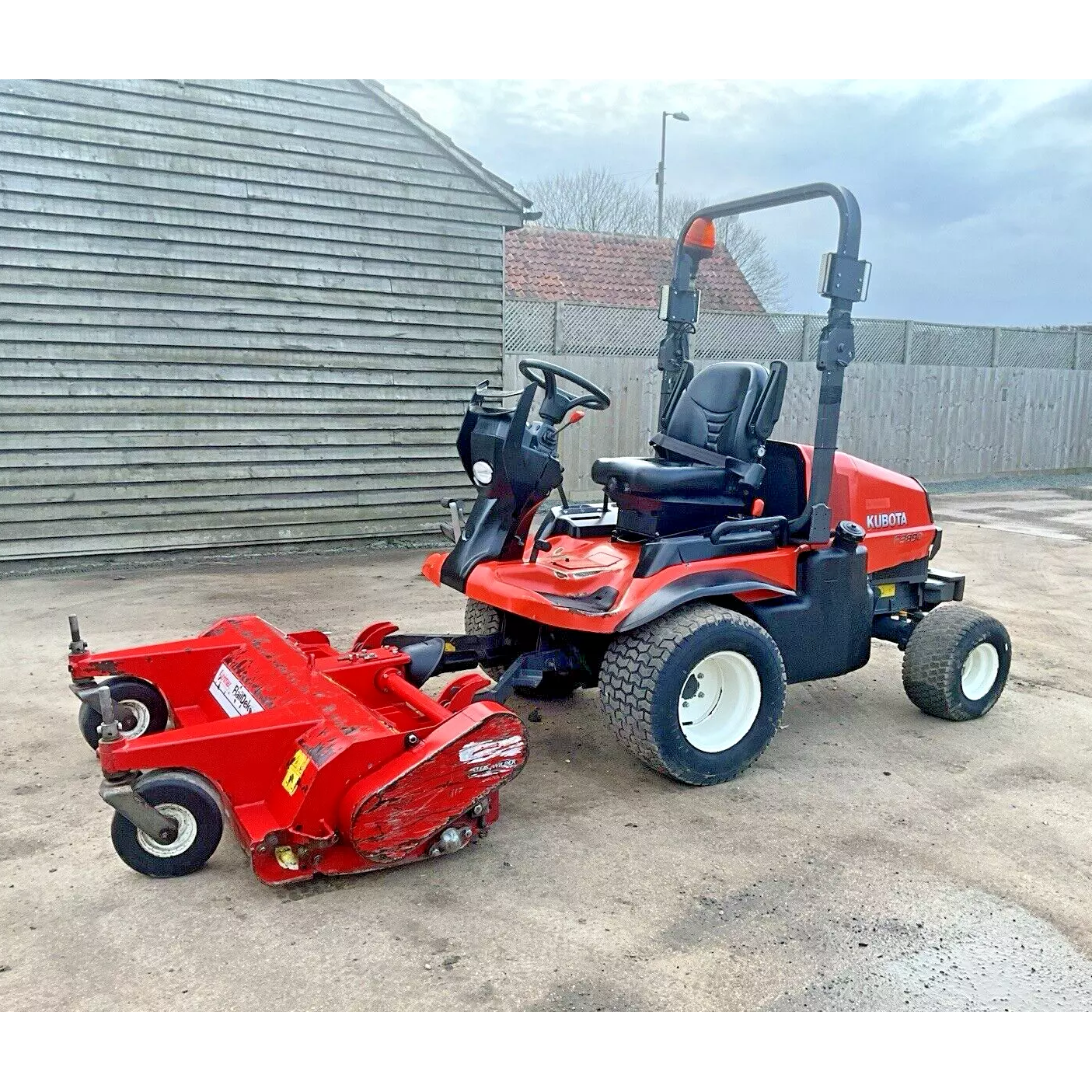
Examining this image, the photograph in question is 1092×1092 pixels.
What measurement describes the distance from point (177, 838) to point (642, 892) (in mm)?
1467

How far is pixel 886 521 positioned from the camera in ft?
15.5

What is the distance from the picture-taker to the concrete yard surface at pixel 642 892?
2.65 m

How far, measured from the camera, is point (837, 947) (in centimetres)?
285

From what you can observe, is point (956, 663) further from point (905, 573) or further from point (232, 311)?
point (232, 311)

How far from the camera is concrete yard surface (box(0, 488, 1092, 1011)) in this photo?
2648mm

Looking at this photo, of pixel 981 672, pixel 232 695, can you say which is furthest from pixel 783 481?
pixel 232 695

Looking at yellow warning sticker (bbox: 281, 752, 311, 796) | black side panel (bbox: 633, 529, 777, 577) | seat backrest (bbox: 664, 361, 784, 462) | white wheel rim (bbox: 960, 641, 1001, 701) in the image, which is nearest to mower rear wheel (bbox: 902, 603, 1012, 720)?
white wheel rim (bbox: 960, 641, 1001, 701)

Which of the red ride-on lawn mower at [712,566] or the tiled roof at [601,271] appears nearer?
the red ride-on lawn mower at [712,566]

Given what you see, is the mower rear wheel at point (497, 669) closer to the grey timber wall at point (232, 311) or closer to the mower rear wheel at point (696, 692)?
the mower rear wheel at point (696, 692)

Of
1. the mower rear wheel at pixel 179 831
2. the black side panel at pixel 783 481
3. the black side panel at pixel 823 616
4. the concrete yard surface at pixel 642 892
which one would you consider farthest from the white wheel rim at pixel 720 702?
the mower rear wheel at pixel 179 831

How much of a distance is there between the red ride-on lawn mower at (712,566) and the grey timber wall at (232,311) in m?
4.60

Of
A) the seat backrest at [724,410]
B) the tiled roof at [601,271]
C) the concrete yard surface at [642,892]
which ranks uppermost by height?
the tiled roof at [601,271]

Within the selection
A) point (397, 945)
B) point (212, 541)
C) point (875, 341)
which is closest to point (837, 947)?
point (397, 945)

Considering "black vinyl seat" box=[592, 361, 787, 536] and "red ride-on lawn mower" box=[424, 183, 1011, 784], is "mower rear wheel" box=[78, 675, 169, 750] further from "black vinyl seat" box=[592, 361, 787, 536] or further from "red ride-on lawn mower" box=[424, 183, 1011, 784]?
"black vinyl seat" box=[592, 361, 787, 536]
